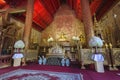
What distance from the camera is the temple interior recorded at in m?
4.43

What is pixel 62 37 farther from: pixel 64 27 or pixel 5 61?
pixel 5 61

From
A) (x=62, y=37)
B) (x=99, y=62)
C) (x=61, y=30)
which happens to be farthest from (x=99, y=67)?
(x=61, y=30)

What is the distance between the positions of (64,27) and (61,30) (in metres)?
0.49

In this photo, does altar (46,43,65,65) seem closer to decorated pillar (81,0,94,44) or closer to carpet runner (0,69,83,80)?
decorated pillar (81,0,94,44)

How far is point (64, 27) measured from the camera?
1070 centimetres

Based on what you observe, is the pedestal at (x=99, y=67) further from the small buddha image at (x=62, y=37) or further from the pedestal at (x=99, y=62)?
the small buddha image at (x=62, y=37)

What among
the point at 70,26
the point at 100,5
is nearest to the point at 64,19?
the point at 70,26

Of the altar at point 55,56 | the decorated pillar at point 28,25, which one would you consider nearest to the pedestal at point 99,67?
the altar at point 55,56

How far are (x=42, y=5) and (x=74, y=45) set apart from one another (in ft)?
15.9

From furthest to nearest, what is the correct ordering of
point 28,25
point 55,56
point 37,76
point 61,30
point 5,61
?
point 61,30, point 55,56, point 28,25, point 5,61, point 37,76

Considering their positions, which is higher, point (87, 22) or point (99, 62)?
point (87, 22)

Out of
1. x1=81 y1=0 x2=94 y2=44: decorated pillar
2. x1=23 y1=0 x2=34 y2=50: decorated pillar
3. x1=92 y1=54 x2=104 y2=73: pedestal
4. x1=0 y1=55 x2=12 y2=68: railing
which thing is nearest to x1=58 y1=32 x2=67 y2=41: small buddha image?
x1=23 y1=0 x2=34 y2=50: decorated pillar

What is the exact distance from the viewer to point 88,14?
4773 millimetres

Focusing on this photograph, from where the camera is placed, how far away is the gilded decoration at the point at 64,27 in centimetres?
1031
